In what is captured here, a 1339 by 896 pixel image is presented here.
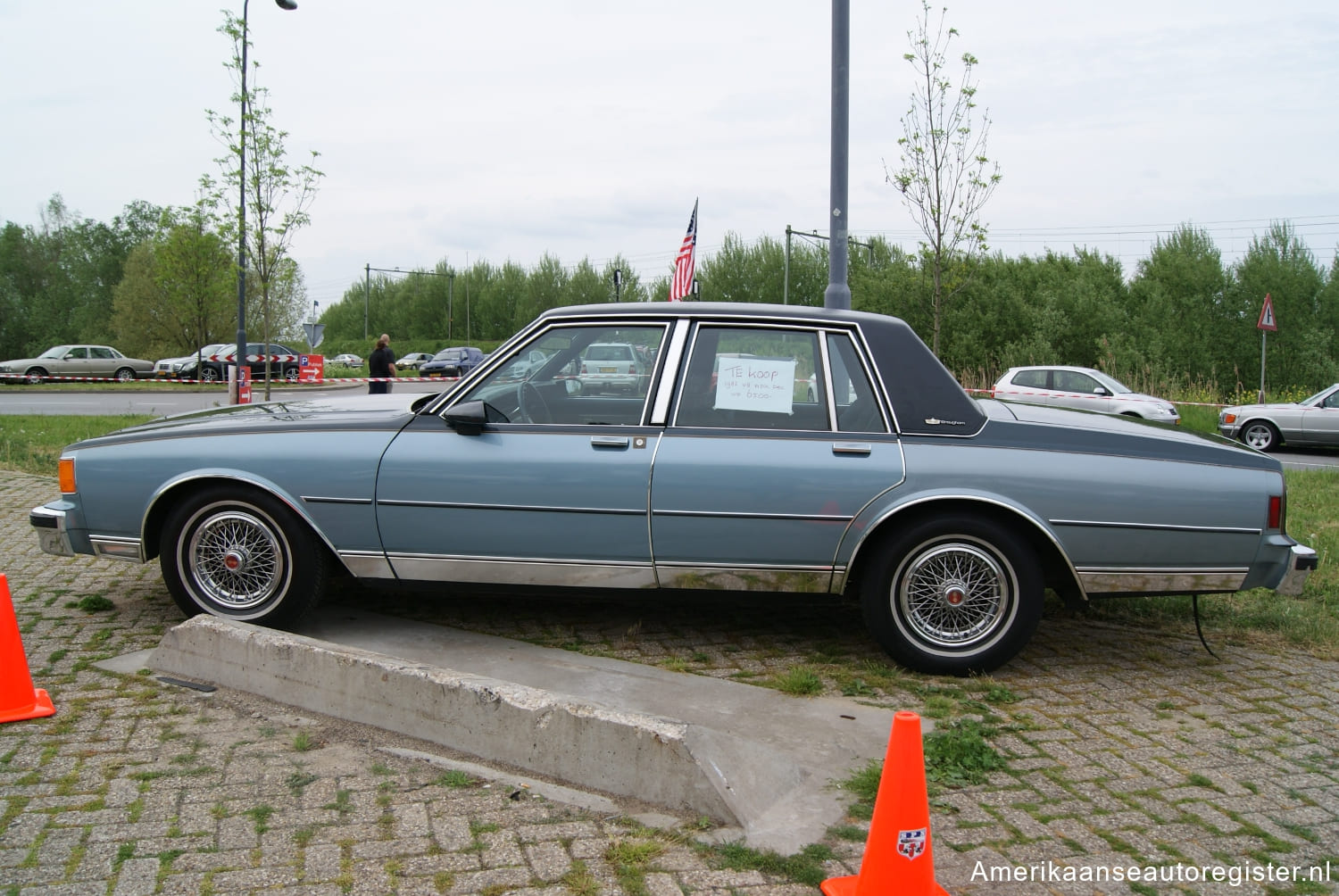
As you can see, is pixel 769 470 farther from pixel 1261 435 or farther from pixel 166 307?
pixel 166 307

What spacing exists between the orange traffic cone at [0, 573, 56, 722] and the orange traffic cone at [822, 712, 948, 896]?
125 inches

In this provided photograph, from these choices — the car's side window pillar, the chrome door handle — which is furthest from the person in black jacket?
the chrome door handle

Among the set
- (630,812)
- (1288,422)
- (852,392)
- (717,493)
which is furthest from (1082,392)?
(630,812)

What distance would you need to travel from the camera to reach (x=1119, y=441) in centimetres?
447

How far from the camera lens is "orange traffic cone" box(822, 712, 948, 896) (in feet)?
8.41

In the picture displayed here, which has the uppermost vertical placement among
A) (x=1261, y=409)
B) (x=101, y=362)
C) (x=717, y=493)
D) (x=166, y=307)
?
(x=166, y=307)

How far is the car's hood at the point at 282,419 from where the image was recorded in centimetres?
486

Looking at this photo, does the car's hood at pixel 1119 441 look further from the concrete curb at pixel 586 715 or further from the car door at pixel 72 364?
the car door at pixel 72 364

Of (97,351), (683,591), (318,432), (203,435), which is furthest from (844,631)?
(97,351)

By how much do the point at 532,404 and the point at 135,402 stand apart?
80.2 ft

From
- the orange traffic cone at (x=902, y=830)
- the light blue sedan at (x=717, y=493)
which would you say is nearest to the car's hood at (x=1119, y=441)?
the light blue sedan at (x=717, y=493)

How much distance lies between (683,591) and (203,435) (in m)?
2.43

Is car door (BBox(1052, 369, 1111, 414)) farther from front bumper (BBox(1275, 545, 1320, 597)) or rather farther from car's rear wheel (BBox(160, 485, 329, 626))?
car's rear wheel (BBox(160, 485, 329, 626))

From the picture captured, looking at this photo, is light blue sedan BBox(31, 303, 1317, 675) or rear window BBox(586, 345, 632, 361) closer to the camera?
light blue sedan BBox(31, 303, 1317, 675)
